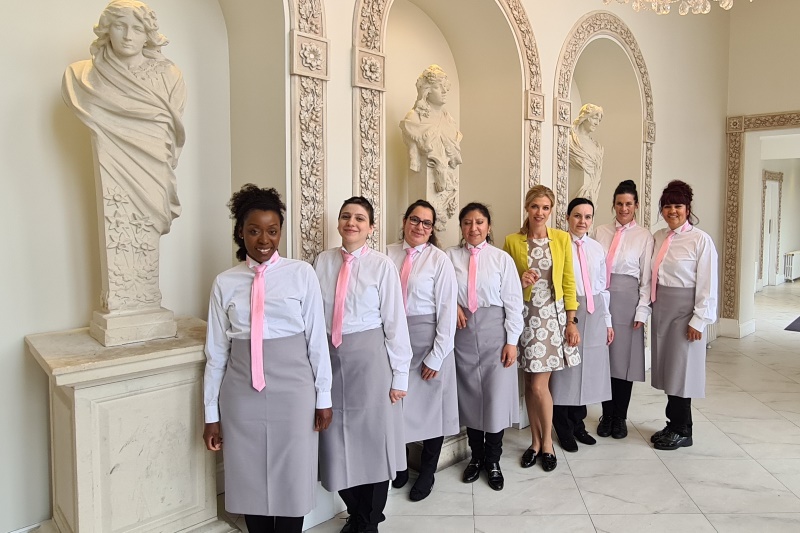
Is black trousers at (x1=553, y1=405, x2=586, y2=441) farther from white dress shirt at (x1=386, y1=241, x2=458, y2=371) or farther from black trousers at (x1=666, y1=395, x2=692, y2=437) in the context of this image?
white dress shirt at (x1=386, y1=241, x2=458, y2=371)

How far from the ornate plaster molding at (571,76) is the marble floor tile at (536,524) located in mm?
2186

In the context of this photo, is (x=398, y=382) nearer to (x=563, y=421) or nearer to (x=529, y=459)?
(x=529, y=459)

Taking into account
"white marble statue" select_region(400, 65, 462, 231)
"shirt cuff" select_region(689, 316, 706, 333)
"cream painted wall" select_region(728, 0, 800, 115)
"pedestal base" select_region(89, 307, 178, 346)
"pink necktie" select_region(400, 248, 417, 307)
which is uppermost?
"cream painted wall" select_region(728, 0, 800, 115)

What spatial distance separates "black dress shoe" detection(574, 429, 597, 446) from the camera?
385 centimetres

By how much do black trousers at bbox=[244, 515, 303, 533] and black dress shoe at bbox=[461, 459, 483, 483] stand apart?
120 centimetres

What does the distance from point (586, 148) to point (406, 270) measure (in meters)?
2.59

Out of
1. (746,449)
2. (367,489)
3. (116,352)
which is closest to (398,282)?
(367,489)

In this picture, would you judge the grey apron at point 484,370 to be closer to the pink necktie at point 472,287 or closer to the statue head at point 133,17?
the pink necktie at point 472,287

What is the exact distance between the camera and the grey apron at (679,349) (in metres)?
3.68

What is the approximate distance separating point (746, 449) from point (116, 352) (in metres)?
3.73

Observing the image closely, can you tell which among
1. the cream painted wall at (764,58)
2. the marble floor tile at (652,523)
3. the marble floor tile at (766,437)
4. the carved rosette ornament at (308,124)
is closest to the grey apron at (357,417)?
the carved rosette ornament at (308,124)

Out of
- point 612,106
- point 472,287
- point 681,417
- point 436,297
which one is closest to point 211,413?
point 436,297

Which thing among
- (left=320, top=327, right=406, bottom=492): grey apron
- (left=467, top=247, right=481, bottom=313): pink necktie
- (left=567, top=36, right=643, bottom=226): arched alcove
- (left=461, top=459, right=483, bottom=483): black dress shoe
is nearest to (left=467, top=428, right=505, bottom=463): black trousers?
(left=461, top=459, right=483, bottom=483): black dress shoe

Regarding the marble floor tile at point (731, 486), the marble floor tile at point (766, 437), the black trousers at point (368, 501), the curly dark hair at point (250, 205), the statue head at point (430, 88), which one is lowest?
the marble floor tile at point (731, 486)
